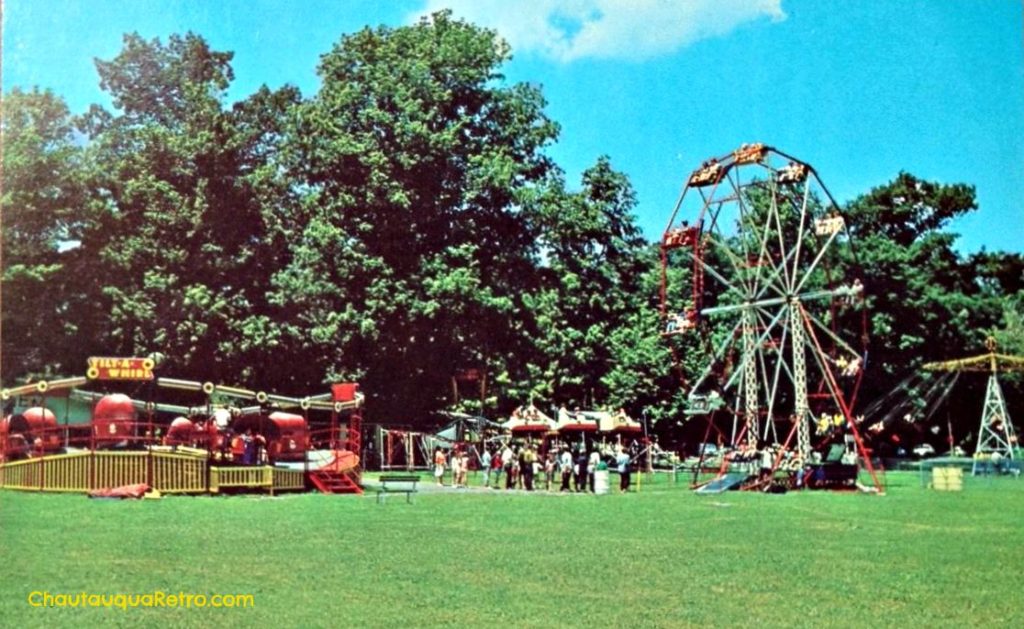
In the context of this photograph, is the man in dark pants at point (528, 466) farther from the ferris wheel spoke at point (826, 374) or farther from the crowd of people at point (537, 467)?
the ferris wheel spoke at point (826, 374)

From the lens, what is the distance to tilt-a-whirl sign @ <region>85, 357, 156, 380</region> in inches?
A: 674

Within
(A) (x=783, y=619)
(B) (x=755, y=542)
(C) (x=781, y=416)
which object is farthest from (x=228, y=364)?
(C) (x=781, y=416)

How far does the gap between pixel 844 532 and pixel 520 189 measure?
1031cm

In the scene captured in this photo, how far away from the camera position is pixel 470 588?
1098 centimetres

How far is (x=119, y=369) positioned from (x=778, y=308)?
1703 cm

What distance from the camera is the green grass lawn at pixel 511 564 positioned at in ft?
32.6

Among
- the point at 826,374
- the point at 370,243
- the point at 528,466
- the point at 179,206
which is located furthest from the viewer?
the point at 528,466

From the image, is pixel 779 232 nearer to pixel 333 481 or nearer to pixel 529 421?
pixel 529 421

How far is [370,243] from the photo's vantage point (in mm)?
23750

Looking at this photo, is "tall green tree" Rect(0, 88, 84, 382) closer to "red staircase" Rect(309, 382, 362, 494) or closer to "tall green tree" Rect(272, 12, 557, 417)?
"tall green tree" Rect(272, 12, 557, 417)

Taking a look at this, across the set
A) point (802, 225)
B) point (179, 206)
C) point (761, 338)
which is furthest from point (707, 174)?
point (179, 206)

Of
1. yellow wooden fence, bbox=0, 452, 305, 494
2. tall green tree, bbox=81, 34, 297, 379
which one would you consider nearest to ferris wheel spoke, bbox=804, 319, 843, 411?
tall green tree, bbox=81, 34, 297, 379

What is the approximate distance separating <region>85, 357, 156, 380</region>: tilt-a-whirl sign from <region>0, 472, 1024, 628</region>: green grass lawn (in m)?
1.94

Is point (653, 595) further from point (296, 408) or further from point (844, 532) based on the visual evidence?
point (296, 408)
